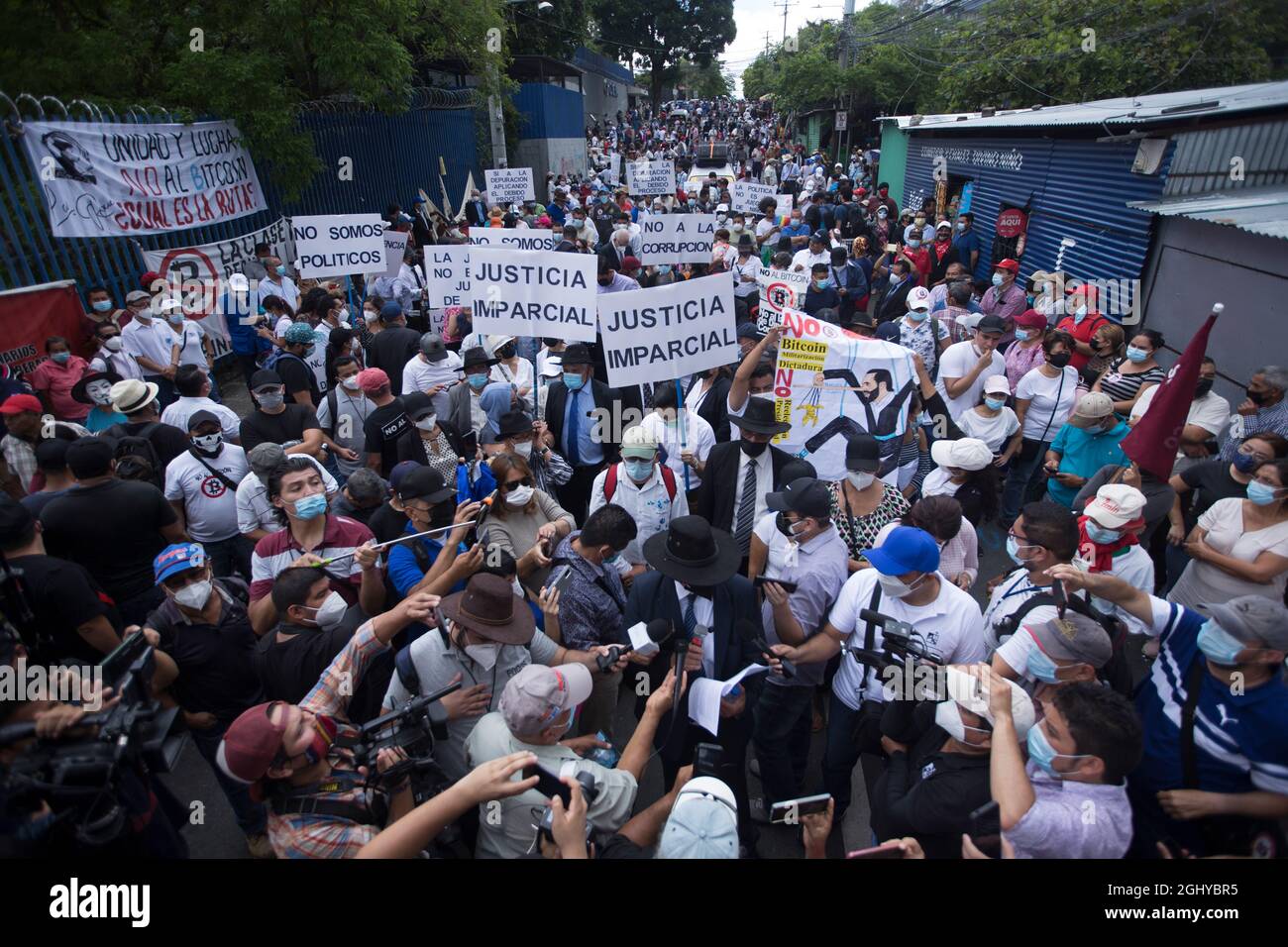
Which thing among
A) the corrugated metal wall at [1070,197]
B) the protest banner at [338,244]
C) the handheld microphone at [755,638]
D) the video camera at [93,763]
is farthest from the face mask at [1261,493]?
the protest banner at [338,244]

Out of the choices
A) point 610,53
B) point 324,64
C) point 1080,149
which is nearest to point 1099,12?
point 1080,149

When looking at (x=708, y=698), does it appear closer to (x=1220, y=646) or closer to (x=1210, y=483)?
(x=1220, y=646)

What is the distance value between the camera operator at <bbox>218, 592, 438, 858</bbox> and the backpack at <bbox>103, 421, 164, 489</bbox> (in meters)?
2.80

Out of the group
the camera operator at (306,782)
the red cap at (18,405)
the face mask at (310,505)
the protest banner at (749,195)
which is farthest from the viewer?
the protest banner at (749,195)

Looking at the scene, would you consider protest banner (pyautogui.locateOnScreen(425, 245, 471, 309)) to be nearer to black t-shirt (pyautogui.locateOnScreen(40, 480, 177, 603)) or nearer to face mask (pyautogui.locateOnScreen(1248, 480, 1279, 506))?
black t-shirt (pyautogui.locateOnScreen(40, 480, 177, 603))

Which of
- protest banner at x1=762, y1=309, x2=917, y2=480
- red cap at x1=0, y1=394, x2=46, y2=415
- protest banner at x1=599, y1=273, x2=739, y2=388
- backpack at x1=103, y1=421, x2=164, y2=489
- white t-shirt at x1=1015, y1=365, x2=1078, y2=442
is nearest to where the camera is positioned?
backpack at x1=103, y1=421, x2=164, y2=489

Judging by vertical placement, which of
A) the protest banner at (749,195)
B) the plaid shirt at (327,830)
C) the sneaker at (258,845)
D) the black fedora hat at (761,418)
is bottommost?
the sneaker at (258,845)

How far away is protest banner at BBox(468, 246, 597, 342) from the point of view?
6125mm

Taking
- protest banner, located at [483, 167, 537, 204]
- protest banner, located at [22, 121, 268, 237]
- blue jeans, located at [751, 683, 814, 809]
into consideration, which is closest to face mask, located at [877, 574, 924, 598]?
blue jeans, located at [751, 683, 814, 809]

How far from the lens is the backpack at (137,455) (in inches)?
183

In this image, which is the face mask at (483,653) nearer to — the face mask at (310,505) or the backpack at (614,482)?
the face mask at (310,505)

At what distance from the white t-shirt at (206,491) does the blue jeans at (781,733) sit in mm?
3746

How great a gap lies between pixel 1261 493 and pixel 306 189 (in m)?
16.0

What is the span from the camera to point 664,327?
560 centimetres
